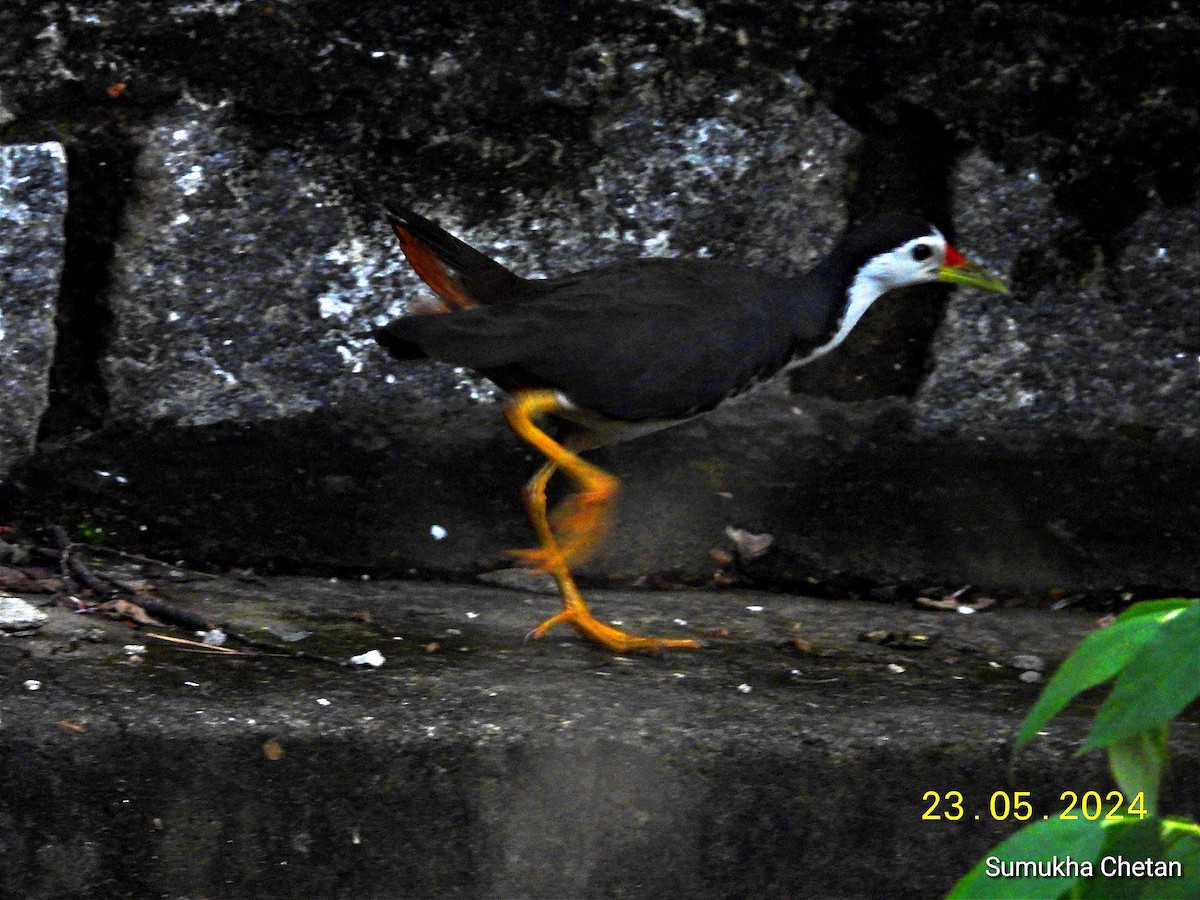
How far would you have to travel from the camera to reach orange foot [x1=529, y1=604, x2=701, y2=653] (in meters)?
2.52

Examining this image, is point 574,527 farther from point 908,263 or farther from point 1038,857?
point 1038,857

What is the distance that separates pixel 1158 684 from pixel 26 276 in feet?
7.91

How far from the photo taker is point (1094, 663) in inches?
32.1

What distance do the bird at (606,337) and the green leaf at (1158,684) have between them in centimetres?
172

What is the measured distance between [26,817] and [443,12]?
163 cm

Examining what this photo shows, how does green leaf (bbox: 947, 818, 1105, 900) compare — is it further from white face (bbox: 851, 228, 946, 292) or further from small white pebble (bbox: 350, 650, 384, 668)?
white face (bbox: 851, 228, 946, 292)

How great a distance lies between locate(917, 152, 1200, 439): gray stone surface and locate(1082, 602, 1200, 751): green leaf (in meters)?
2.29

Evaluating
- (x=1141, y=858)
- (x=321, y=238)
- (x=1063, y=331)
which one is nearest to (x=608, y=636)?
(x=321, y=238)

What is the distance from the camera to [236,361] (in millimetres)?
2848

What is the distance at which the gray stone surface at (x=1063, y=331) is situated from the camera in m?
3.00

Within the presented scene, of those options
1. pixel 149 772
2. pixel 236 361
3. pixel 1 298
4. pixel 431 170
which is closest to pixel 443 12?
pixel 431 170

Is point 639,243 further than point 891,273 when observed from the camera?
Yes

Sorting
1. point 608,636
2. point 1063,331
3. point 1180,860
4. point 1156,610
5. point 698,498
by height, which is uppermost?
point 1156,610

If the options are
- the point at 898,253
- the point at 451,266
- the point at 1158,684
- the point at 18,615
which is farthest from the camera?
the point at 898,253
